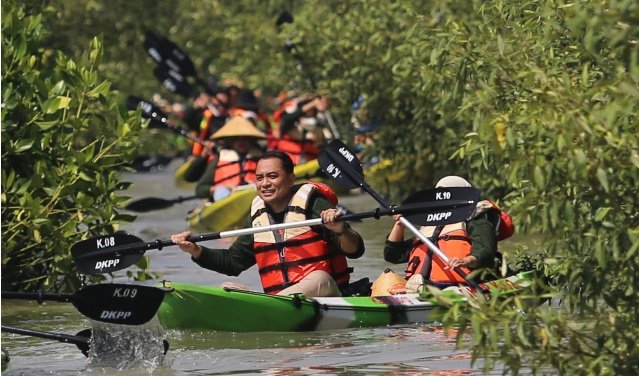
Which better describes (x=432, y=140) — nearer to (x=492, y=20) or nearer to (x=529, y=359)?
(x=492, y=20)

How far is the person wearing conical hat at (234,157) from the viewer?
16.5 m

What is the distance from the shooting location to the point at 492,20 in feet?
27.2

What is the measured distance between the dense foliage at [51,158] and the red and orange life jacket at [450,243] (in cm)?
209

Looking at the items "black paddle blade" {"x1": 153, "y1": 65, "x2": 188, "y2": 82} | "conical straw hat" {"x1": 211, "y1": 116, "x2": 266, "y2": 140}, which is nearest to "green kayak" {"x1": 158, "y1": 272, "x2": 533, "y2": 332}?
"conical straw hat" {"x1": 211, "y1": 116, "x2": 266, "y2": 140}

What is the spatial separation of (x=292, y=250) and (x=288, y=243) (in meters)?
0.05

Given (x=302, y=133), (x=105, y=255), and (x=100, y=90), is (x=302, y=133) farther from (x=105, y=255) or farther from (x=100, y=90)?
(x=105, y=255)

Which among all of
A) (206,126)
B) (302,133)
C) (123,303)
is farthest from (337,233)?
(206,126)

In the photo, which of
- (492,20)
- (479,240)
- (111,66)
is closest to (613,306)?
(492,20)

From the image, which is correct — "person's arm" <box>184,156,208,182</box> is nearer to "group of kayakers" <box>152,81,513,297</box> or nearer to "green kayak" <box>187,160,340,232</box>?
"green kayak" <box>187,160,340,232</box>

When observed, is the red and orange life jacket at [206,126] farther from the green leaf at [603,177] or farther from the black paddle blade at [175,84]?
the green leaf at [603,177]

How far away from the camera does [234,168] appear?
55.6ft

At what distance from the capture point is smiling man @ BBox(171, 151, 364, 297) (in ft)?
31.5

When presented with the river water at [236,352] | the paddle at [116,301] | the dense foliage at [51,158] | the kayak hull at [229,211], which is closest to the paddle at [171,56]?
the kayak hull at [229,211]

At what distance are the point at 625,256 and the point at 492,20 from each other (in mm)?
2750
